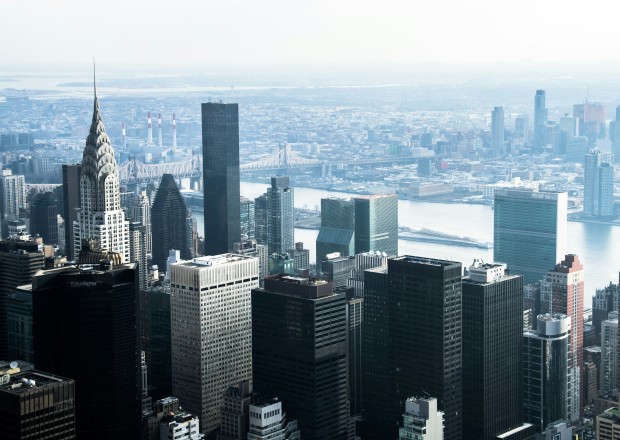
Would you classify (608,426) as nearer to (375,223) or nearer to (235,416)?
(235,416)

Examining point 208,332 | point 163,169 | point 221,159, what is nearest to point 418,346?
point 208,332

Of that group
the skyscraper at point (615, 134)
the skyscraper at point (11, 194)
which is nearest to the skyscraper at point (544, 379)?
the skyscraper at point (11, 194)

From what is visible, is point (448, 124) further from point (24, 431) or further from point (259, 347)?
point (24, 431)

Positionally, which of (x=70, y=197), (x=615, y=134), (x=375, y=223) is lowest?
(x=375, y=223)

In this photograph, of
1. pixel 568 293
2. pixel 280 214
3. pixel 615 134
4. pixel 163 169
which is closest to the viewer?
pixel 568 293

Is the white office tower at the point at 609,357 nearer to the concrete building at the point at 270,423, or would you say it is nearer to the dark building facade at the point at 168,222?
the concrete building at the point at 270,423

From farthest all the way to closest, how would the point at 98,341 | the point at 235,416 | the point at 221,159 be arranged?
1. the point at 221,159
2. the point at 235,416
3. the point at 98,341
